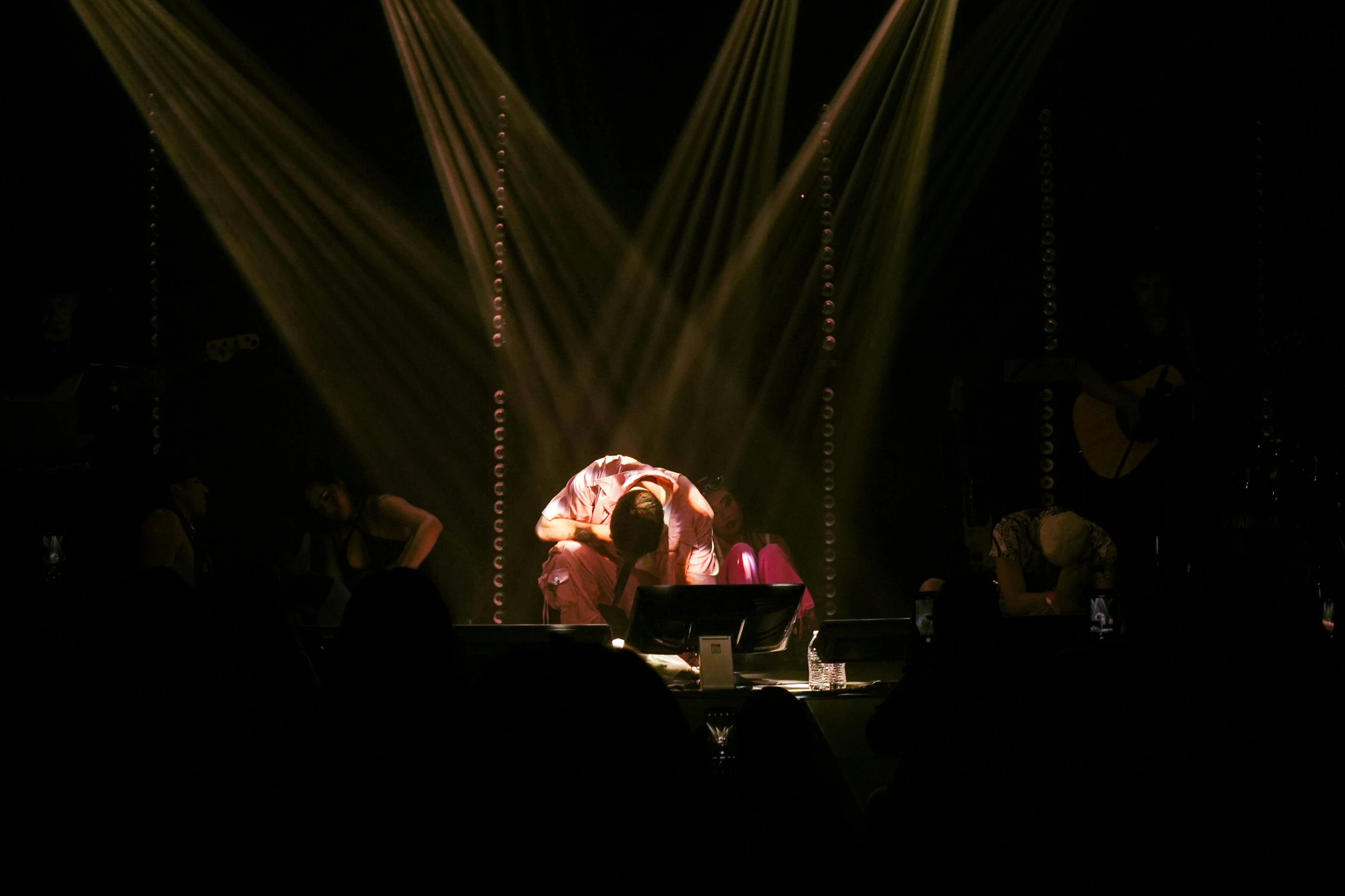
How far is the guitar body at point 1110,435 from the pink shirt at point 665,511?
181cm

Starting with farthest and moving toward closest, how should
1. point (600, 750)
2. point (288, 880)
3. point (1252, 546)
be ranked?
point (1252, 546), point (288, 880), point (600, 750)

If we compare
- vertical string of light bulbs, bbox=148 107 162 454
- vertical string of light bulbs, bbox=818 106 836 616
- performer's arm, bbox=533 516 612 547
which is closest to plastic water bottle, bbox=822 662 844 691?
A: performer's arm, bbox=533 516 612 547

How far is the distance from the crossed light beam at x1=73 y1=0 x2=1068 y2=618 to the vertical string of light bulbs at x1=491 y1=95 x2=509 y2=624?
6cm

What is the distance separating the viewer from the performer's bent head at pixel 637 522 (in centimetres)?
479

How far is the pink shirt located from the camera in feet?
16.6

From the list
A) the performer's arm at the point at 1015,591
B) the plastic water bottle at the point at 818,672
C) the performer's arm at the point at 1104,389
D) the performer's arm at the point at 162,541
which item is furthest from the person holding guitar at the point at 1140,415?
the performer's arm at the point at 162,541

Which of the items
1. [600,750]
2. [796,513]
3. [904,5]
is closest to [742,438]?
[796,513]

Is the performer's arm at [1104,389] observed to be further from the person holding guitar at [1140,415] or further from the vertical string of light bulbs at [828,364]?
the vertical string of light bulbs at [828,364]

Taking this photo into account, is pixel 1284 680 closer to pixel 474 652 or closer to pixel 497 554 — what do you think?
pixel 474 652

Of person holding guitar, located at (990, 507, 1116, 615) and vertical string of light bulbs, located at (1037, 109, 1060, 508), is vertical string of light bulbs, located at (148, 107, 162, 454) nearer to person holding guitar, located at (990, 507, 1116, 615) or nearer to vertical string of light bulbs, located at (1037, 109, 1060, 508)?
person holding guitar, located at (990, 507, 1116, 615)

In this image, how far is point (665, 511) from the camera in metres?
5.04

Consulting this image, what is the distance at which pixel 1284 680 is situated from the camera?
1.70 metres

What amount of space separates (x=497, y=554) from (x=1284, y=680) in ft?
15.3

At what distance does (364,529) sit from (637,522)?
1.49m
